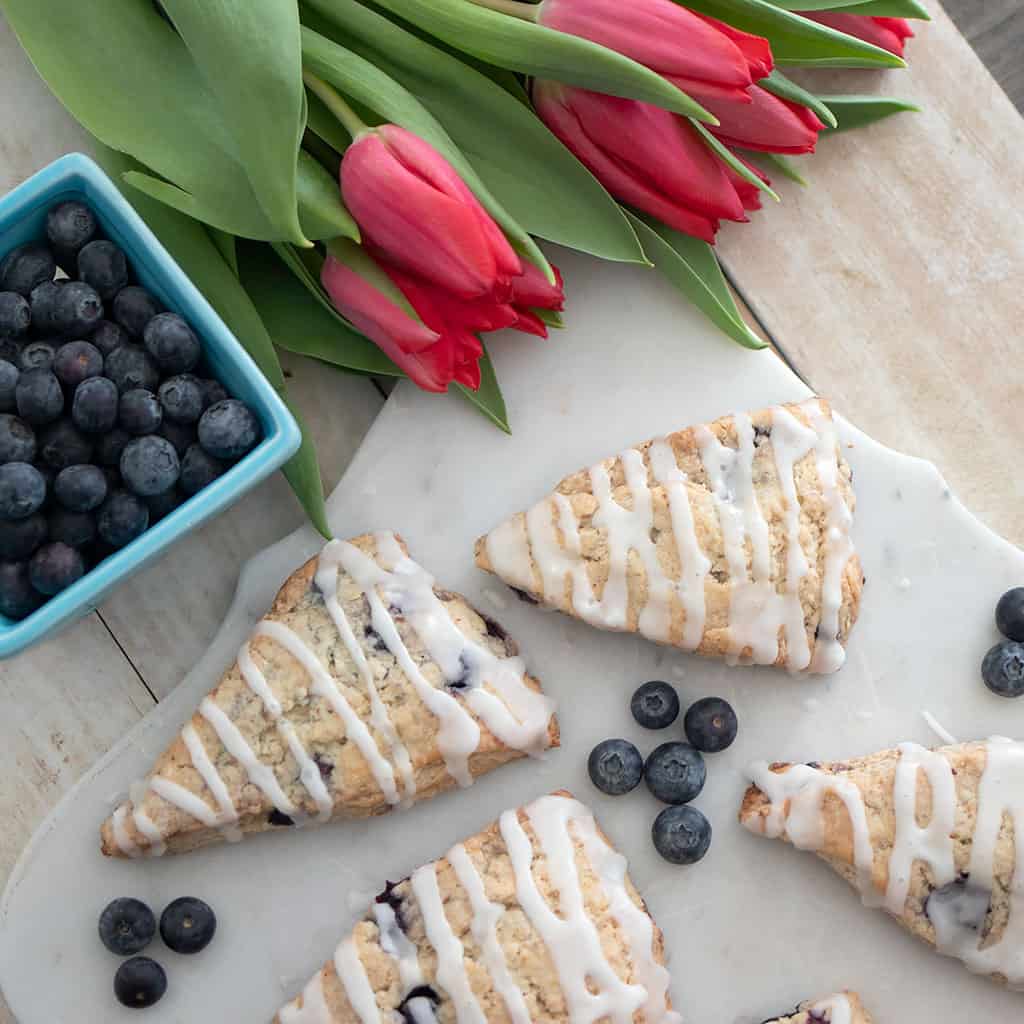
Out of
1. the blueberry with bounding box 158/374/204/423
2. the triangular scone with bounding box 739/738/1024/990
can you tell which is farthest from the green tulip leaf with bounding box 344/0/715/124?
the triangular scone with bounding box 739/738/1024/990

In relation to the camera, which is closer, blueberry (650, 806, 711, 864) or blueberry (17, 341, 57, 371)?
blueberry (17, 341, 57, 371)

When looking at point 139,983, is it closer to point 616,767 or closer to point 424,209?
point 616,767

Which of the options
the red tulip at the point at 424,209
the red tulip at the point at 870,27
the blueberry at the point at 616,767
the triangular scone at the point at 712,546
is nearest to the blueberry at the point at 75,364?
the red tulip at the point at 424,209

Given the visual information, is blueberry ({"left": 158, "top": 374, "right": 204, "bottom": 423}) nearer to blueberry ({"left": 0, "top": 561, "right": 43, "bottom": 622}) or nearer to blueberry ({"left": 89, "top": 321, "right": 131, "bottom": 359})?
blueberry ({"left": 89, "top": 321, "right": 131, "bottom": 359})

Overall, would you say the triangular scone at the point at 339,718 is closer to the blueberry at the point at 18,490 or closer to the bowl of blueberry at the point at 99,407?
the bowl of blueberry at the point at 99,407

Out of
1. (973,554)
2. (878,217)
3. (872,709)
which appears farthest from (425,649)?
(878,217)

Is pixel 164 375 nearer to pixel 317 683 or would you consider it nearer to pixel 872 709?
pixel 317 683
